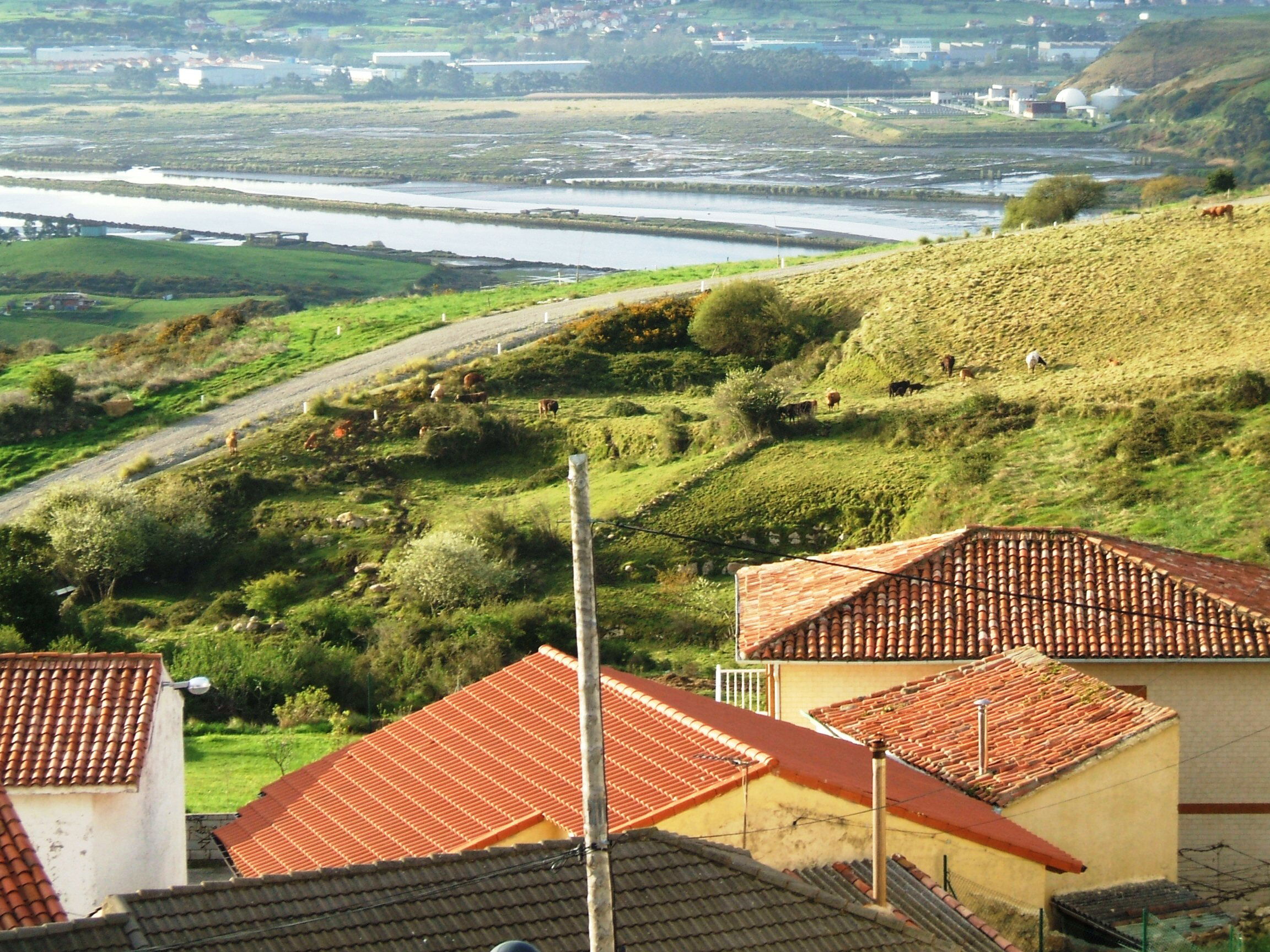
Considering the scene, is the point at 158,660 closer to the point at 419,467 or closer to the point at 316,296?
the point at 419,467

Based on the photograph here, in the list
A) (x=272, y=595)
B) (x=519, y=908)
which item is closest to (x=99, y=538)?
(x=272, y=595)

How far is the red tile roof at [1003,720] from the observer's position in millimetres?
17062

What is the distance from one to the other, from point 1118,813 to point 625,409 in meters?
32.4

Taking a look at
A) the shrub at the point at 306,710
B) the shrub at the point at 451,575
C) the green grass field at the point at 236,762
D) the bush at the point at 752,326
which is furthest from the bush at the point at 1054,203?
the green grass field at the point at 236,762

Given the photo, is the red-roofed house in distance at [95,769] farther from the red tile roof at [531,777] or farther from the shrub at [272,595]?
the shrub at [272,595]

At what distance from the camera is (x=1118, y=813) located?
55.8 feet

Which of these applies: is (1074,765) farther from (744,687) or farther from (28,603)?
(28,603)

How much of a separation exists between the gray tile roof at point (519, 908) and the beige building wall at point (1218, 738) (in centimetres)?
872

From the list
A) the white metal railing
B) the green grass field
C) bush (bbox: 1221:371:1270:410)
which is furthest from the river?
the green grass field

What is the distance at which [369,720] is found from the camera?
28281mm

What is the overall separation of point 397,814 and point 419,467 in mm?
32337

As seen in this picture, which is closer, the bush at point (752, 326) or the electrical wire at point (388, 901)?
the electrical wire at point (388, 901)

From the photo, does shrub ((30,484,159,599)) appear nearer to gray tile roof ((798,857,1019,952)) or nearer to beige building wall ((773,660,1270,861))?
beige building wall ((773,660,1270,861))

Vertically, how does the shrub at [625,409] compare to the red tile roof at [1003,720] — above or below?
below
